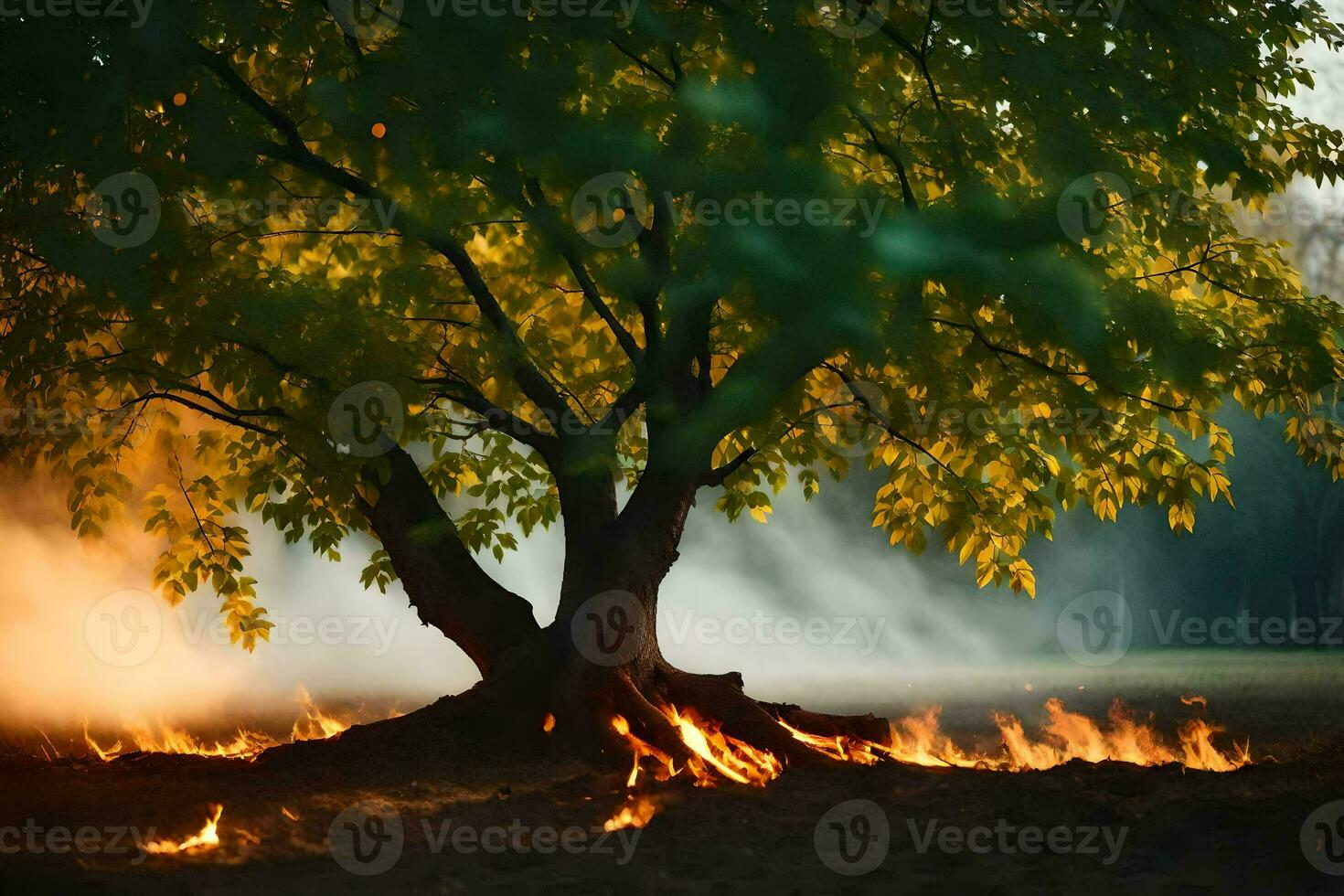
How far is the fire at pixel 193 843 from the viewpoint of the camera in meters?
7.81

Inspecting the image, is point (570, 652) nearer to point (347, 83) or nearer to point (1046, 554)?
point (347, 83)

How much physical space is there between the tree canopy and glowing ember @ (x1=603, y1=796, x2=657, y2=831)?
288cm

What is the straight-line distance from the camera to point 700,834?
8.37 meters

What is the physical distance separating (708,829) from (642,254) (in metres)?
4.82

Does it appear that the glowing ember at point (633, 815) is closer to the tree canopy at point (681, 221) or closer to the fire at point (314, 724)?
the tree canopy at point (681, 221)

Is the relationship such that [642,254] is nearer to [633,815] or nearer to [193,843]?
[633,815]

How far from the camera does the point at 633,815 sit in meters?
8.81

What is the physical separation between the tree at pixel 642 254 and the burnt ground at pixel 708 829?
1.54 m

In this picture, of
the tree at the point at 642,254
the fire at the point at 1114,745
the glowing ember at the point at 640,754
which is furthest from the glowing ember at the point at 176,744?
the fire at the point at 1114,745

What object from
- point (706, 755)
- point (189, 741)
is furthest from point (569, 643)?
point (189, 741)

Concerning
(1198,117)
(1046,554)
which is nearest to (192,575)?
(1198,117)

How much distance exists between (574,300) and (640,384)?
7.95 ft

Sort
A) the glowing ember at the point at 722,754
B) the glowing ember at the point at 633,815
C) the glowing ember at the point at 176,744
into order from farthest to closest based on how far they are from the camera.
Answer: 1. the glowing ember at the point at 176,744
2. the glowing ember at the point at 722,754
3. the glowing ember at the point at 633,815

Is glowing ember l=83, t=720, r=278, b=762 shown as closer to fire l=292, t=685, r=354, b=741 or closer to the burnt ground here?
fire l=292, t=685, r=354, b=741
